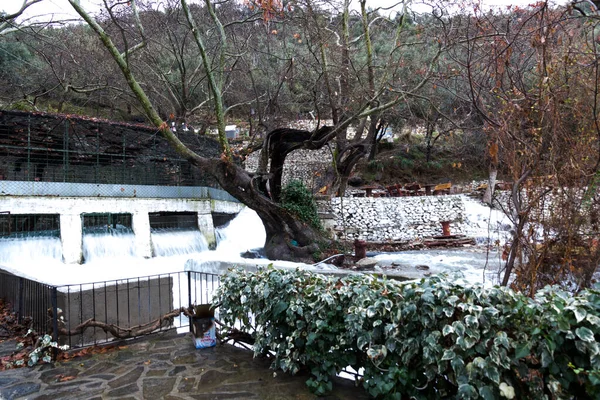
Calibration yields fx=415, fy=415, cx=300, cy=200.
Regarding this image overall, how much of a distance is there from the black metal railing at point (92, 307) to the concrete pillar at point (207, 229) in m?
9.97

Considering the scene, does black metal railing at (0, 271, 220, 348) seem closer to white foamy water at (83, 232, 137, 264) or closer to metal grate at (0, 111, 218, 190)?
white foamy water at (83, 232, 137, 264)

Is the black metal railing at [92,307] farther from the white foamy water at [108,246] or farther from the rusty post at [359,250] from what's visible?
the rusty post at [359,250]

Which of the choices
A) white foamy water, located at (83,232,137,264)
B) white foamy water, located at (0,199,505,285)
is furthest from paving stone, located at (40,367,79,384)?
white foamy water, located at (83,232,137,264)

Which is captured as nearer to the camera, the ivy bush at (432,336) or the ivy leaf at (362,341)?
the ivy bush at (432,336)

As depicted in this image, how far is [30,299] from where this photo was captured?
6406 millimetres

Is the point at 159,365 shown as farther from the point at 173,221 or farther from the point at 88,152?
the point at 173,221

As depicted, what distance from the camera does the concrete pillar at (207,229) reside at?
17.0 meters

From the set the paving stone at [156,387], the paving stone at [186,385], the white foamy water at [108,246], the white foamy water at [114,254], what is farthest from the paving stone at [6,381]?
the white foamy water at [108,246]

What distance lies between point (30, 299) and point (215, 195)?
40.3 feet

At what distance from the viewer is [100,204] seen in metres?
14.5

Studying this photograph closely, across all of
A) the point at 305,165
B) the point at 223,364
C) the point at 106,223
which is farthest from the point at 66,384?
the point at 305,165

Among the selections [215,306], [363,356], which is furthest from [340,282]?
[215,306]

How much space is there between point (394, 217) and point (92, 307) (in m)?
17.9

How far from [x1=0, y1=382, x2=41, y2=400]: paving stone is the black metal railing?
84 centimetres
